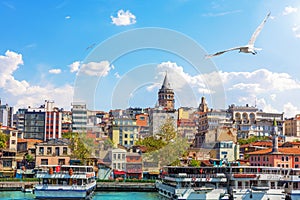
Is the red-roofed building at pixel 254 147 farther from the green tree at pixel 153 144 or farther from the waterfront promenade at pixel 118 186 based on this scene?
the waterfront promenade at pixel 118 186

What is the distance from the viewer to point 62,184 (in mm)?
37031

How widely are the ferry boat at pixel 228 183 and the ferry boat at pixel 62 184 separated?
6983 millimetres

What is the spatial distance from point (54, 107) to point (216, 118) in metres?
33.0

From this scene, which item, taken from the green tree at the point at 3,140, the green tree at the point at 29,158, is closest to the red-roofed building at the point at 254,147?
the green tree at the point at 29,158

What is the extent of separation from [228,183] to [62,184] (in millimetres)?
12770

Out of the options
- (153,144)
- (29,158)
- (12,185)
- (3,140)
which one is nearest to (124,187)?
(12,185)

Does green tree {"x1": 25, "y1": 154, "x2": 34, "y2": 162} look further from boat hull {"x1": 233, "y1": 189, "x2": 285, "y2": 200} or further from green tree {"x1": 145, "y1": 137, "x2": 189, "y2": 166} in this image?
boat hull {"x1": 233, "y1": 189, "x2": 285, "y2": 200}

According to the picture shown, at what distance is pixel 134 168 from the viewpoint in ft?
193

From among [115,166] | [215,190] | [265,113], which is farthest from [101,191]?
[265,113]

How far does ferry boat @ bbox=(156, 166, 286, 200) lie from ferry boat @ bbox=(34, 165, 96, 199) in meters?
6.98

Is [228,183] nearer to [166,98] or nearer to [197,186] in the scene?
[197,186]

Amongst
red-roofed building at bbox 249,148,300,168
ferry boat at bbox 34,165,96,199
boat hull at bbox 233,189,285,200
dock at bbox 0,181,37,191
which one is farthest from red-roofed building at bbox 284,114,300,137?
ferry boat at bbox 34,165,96,199

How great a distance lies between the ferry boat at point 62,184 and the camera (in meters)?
35.7

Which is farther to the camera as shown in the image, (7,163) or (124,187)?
(7,163)
